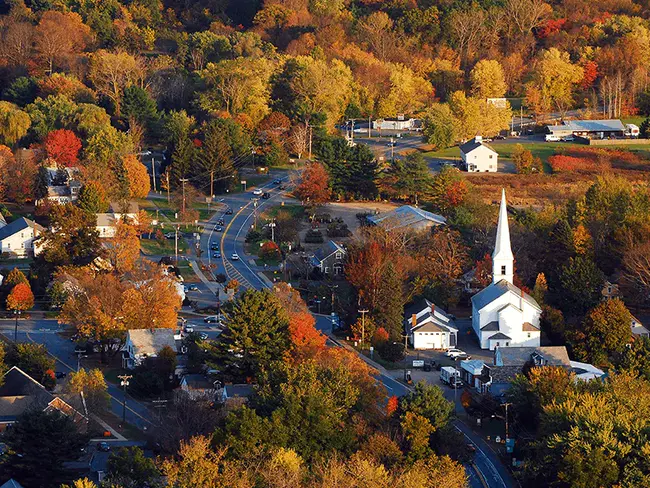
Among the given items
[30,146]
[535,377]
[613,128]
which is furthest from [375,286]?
[613,128]

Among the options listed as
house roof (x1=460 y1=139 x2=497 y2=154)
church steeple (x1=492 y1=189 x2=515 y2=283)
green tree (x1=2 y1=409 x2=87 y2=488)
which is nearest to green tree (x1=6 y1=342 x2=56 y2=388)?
green tree (x1=2 y1=409 x2=87 y2=488)

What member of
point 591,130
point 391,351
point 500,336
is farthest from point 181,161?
point 591,130

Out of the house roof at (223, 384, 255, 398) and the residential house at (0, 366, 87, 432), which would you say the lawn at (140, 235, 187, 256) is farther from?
the house roof at (223, 384, 255, 398)

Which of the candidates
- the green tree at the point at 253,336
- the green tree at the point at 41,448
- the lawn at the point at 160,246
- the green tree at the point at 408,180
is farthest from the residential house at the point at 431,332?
the green tree at the point at 408,180

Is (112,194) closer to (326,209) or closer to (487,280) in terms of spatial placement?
(326,209)

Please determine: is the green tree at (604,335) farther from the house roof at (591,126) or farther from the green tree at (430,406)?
the house roof at (591,126)

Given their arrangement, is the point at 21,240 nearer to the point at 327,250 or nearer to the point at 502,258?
the point at 327,250
